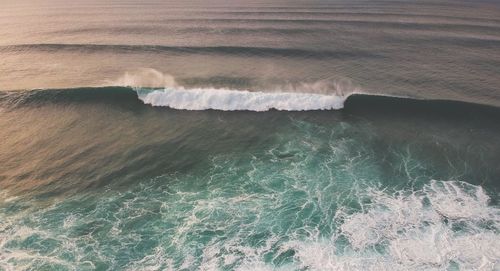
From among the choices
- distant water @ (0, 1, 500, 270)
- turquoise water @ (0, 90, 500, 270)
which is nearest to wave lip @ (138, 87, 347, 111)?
distant water @ (0, 1, 500, 270)

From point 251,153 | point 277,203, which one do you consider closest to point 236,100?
point 251,153

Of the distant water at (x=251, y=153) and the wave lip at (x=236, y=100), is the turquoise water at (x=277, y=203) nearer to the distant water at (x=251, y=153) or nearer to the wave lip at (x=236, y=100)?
the distant water at (x=251, y=153)

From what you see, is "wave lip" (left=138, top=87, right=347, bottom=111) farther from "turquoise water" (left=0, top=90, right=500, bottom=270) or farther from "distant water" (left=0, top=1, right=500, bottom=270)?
"turquoise water" (left=0, top=90, right=500, bottom=270)

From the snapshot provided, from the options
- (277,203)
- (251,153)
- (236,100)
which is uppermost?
(236,100)

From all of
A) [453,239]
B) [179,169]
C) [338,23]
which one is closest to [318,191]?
[453,239]

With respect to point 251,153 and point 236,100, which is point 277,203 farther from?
point 236,100

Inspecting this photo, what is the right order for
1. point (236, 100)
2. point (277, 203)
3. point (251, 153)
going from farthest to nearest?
point (236, 100)
point (251, 153)
point (277, 203)
